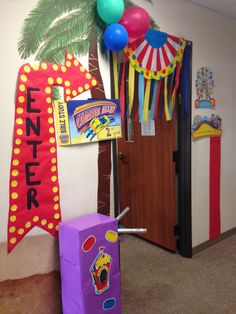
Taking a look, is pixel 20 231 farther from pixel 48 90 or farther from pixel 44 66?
pixel 44 66

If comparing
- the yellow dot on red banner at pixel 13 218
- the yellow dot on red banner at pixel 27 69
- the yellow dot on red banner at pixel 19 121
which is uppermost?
the yellow dot on red banner at pixel 27 69

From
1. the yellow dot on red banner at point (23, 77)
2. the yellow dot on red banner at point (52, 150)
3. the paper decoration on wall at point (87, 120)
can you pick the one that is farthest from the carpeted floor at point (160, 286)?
the yellow dot on red banner at point (23, 77)

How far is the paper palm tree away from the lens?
1652 mm

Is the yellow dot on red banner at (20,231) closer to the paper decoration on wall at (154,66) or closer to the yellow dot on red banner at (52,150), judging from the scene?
the yellow dot on red banner at (52,150)

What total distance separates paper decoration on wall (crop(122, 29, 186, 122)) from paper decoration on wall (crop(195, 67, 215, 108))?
404mm

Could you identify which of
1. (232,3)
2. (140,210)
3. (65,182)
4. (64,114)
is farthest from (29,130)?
(232,3)

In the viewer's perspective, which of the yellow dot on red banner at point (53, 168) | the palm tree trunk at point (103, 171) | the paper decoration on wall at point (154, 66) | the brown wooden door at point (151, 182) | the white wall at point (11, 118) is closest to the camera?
the white wall at point (11, 118)

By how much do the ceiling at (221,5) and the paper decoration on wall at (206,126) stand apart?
40.3 inches

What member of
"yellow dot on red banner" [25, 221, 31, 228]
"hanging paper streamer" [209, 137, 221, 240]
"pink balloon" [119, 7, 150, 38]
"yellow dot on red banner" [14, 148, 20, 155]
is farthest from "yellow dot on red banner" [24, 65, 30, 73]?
"hanging paper streamer" [209, 137, 221, 240]

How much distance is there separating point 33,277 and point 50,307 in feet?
0.83

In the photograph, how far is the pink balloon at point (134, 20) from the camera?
71.8 inches

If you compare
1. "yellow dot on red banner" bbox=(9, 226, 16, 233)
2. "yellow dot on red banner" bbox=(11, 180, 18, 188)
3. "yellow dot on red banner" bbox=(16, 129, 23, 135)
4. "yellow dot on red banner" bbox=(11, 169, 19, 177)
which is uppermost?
"yellow dot on red banner" bbox=(16, 129, 23, 135)

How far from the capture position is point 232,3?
2.61 m

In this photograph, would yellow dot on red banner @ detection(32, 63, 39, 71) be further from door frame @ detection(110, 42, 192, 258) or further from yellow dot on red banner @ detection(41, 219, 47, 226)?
door frame @ detection(110, 42, 192, 258)
